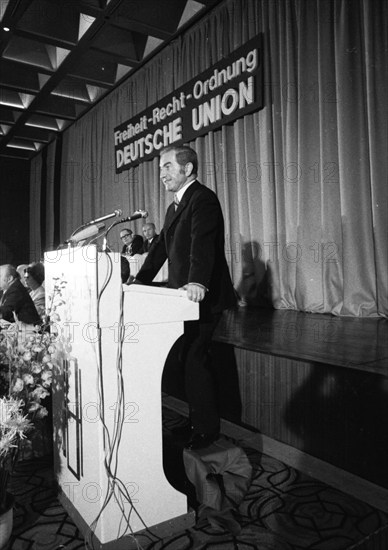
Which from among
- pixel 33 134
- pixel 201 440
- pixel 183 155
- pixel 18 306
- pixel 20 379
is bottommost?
pixel 201 440

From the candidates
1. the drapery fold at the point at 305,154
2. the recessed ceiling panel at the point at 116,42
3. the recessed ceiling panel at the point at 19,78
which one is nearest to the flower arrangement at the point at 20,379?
the drapery fold at the point at 305,154

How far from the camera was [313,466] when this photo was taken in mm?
1658

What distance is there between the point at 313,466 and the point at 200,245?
96 centimetres

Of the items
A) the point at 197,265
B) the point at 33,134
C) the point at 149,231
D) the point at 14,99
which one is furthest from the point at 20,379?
the point at 33,134

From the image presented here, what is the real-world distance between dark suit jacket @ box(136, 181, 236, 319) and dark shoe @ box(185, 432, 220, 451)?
18.2 inches

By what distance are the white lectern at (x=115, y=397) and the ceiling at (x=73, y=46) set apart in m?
3.95

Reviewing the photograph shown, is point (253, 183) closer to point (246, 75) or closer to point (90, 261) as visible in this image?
point (246, 75)

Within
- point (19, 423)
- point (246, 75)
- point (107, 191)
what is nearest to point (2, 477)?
point (19, 423)

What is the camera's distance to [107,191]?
6719 millimetres

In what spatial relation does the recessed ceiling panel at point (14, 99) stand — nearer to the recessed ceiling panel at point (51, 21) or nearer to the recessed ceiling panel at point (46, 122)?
the recessed ceiling panel at point (46, 122)

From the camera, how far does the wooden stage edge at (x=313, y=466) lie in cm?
144

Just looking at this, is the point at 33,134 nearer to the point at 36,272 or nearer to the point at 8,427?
the point at 36,272

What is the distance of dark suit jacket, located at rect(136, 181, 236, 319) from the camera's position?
1.61 meters

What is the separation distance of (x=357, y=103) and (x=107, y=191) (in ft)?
14.3
